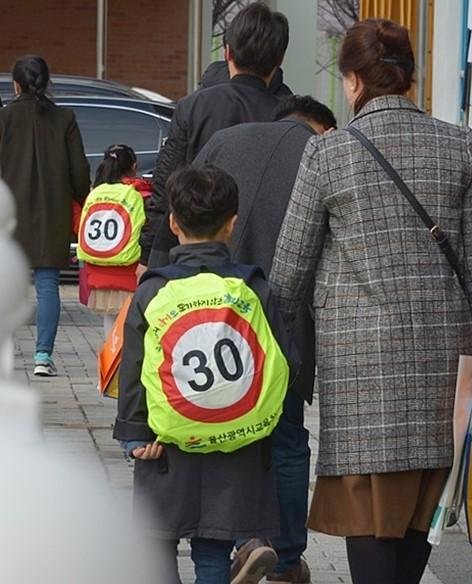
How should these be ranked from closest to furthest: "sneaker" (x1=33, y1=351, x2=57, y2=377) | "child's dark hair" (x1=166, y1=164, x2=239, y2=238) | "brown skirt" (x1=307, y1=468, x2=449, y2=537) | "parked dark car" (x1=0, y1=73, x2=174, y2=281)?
"brown skirt" (x1=307, y1=468, x2=449, y2=537)
"child's dark hair" (x1=166, y1=164, x2=239, y2=238)
"sneaker" (x1=33, y1=351, x2=57, y2=377)
"parked dark car" (x1=0, y1=73, x2=174, y2=281)

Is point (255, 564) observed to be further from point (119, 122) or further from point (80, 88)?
point (80, 88)

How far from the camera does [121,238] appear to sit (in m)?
9.58

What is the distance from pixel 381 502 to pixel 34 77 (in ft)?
20.4

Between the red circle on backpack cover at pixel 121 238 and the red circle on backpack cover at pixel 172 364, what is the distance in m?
5.47

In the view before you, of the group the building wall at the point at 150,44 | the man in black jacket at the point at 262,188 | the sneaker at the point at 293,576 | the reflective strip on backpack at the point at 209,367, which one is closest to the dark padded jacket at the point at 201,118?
the man in black jacket at the point at 262,188

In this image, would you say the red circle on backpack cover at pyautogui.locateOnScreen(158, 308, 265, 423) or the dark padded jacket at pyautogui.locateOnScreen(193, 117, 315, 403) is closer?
the red circle on backpack cover at pyautogui.locateOnScreen(158, 308, 265, 423)

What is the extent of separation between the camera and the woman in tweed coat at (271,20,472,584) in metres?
4.16

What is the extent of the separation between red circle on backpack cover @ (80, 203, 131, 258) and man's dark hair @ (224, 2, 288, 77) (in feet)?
13.2

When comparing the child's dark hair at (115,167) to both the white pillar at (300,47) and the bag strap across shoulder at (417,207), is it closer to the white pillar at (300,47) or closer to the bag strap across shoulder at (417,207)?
the bag strap across shoulder at (417,207)

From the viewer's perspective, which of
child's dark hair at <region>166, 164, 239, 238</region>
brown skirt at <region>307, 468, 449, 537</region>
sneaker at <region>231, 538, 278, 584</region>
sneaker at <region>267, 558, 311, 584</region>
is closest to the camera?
brown skirt at <region>307, 468, 449, 537</region>

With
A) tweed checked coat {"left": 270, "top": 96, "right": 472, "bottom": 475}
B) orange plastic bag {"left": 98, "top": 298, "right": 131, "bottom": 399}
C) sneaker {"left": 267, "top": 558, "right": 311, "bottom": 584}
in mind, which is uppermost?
tweed checked coat {"left": 270, "top": 96, "right": 472, "bottom": 475}

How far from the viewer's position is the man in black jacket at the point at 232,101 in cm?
552

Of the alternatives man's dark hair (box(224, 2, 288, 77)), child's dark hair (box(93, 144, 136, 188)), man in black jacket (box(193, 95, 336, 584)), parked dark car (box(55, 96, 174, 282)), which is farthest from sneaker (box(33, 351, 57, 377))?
parked dark car (box(55, 96, 174, 282))

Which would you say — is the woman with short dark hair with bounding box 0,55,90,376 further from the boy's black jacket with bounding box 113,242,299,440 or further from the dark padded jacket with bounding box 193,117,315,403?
the boy's black jacket with bounding box 113,242,299,440
